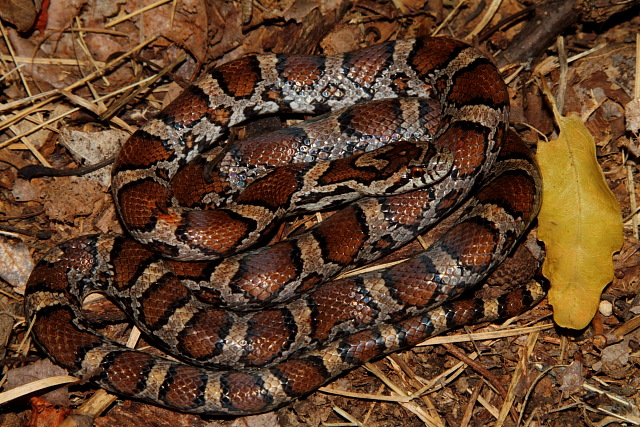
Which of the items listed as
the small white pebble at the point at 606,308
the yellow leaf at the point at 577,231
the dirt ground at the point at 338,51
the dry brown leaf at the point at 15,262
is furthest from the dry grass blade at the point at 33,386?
the small white pebble at the point at 606,308

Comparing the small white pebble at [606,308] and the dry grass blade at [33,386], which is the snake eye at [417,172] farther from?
the dry grass blade at [33,386]

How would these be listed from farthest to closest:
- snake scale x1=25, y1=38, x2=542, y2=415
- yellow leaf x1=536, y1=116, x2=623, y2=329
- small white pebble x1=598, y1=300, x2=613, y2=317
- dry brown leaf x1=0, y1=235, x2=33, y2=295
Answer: dry brown leaf x1=0, y1=235, x2=33, y2=295 → small white pebble x1=598, y1=300, x2=613, y2=317 → snake scale x1=25, y1=38, x2=542, y2=415 → yellow leaf x1=536, y1=116, x2=623, y2=329

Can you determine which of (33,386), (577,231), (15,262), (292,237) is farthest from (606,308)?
(15,262)

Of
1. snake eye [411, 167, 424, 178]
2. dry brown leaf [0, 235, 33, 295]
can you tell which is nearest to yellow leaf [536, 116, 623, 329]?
snake eye [411, 167, 424, 178]

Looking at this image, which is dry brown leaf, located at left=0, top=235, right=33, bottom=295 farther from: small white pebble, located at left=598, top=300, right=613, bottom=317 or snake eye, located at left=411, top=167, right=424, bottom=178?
small white pebble, located at left=598, top=300, right=613, bottom=317

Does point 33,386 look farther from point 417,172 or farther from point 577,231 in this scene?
point 577,231

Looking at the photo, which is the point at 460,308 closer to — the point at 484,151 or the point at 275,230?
the point at 484,151
